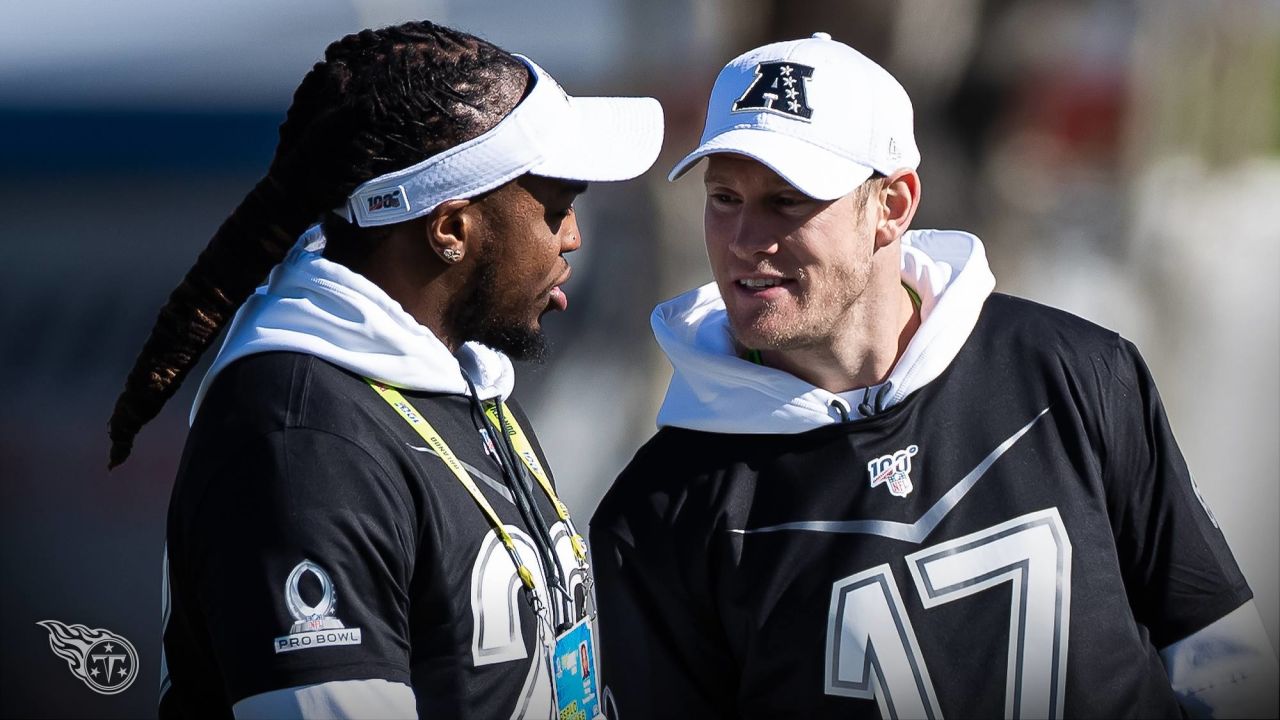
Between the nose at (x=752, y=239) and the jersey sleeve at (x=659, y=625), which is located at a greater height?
the nose at (x=752, y=239)

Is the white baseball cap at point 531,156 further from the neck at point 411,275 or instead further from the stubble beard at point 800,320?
the stubble beard at point 800,320

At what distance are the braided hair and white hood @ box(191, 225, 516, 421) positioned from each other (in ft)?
0.18

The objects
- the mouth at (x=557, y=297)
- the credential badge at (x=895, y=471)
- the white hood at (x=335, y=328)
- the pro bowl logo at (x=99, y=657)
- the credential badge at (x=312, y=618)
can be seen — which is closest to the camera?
→ the credential badge at (x=312, y=618)

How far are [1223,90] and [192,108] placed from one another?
2841 mm

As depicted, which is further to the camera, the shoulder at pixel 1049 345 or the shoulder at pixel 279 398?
the shoulder at pixel 1049 345

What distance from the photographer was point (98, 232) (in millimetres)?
3338

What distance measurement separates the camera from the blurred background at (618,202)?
331cm

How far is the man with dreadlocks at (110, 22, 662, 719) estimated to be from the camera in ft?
5.75

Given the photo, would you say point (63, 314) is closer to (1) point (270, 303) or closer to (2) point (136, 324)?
(2) point (136, 324)

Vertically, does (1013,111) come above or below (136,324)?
above

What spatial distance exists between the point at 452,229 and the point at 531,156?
7.0 inches

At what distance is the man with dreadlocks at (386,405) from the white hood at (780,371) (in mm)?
274

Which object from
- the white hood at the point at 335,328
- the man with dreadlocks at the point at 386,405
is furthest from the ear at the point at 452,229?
the white hood at the point at 335,328

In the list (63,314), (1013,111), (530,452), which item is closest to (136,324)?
(63,314)
